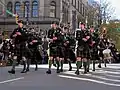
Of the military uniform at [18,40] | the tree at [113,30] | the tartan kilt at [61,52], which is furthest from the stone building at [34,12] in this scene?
the military uniform at [18,40]

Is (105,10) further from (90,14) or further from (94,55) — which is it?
(94,55)

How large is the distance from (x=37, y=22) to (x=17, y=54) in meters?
46.4

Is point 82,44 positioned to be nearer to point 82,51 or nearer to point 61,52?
point 82,51

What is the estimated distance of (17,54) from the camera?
1617cm

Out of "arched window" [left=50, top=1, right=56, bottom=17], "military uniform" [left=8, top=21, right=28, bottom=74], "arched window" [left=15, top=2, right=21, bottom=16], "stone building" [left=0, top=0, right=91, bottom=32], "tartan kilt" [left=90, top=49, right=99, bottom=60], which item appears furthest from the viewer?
"arched window" [left=15, top=2, right=21, bottom=16]

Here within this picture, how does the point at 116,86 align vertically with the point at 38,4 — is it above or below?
below

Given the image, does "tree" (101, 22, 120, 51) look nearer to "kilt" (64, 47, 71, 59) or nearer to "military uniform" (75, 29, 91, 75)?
"kilt" (64, 47, 71, 59)

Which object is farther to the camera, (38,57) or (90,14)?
(90,14)

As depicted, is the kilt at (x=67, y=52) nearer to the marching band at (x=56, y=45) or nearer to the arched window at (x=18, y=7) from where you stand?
the marching band at (x=56, y=45)

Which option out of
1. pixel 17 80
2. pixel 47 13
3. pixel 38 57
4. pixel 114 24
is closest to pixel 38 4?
pixel 47 13

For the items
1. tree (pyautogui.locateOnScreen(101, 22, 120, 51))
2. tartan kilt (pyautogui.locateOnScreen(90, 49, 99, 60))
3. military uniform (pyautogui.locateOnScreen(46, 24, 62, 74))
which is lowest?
tartan kilt (pyautogui.locateOnScreen(90, 49, 99, 60))

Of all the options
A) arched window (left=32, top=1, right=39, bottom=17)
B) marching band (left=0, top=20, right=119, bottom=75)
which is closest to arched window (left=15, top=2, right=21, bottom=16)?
arched window (left=32, top=1, right=39, bottom=17)

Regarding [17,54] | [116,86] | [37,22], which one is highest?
[37,22]

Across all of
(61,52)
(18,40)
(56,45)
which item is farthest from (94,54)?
(18,40)
